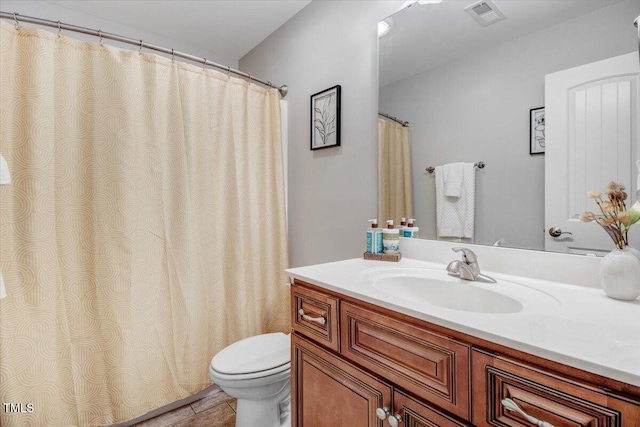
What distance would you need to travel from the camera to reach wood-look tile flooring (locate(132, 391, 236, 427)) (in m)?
1.61

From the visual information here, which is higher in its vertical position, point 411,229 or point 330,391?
point 411,229

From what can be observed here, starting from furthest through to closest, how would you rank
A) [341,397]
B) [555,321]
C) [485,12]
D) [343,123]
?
1. [343,123]
2. [485,12]
3. [341,397]
4. [555,321]

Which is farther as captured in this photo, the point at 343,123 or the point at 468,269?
the point at 343,123

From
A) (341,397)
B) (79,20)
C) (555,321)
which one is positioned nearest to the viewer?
(555,321)

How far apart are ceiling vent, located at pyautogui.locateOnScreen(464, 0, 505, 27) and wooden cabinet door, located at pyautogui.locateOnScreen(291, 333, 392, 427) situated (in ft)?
4.35

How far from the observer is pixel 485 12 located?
1.15 metres

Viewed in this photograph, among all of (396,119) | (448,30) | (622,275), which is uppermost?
(448,30)

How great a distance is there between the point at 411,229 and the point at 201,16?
1.93m

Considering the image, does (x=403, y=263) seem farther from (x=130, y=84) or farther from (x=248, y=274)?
(x=130, y=84)

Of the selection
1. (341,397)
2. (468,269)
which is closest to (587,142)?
(468,269)

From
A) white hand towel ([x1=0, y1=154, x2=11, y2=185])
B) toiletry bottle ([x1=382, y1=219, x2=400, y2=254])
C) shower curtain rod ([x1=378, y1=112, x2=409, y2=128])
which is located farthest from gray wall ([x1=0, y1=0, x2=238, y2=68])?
toiletry bottle ([x1=382, y1=219, x2=400, y2=254])

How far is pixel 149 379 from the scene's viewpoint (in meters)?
1.55

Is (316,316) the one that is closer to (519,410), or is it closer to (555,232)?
(519,410)

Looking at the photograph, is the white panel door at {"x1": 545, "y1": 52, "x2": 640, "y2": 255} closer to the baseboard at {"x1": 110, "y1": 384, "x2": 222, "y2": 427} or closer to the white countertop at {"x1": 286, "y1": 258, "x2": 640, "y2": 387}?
the white countertop at {"x1": 286, "y1": 258, "x2": 640, "y2": 387}
